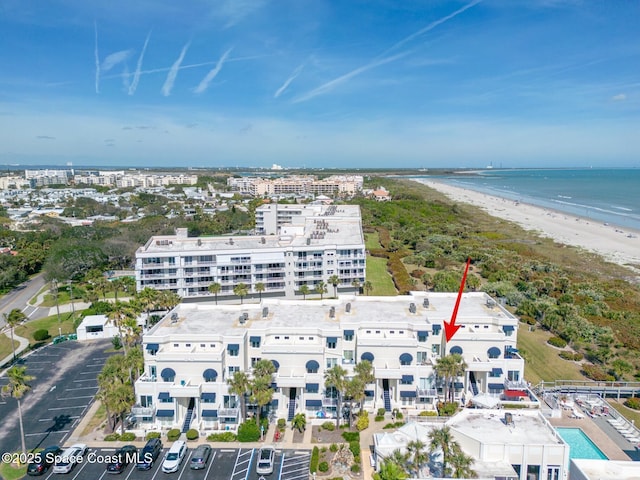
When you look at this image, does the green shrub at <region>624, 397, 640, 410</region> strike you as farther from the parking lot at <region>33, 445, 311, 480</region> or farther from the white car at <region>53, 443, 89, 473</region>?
the white car at <region>53, 443, 89, 473</region>

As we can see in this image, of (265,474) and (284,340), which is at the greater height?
(284,340)

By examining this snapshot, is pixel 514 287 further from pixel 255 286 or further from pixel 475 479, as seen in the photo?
pixel 475 479

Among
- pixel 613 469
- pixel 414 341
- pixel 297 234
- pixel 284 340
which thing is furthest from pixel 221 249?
pixel 613 469

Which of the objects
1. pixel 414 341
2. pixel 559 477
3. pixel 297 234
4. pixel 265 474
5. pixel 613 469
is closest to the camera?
pixel 613 469

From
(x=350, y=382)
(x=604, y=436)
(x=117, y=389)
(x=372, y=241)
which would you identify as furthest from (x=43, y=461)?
(x=372, y=241)

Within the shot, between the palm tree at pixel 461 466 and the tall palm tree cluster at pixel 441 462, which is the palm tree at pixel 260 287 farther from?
the palm tree at pixel 461 466
